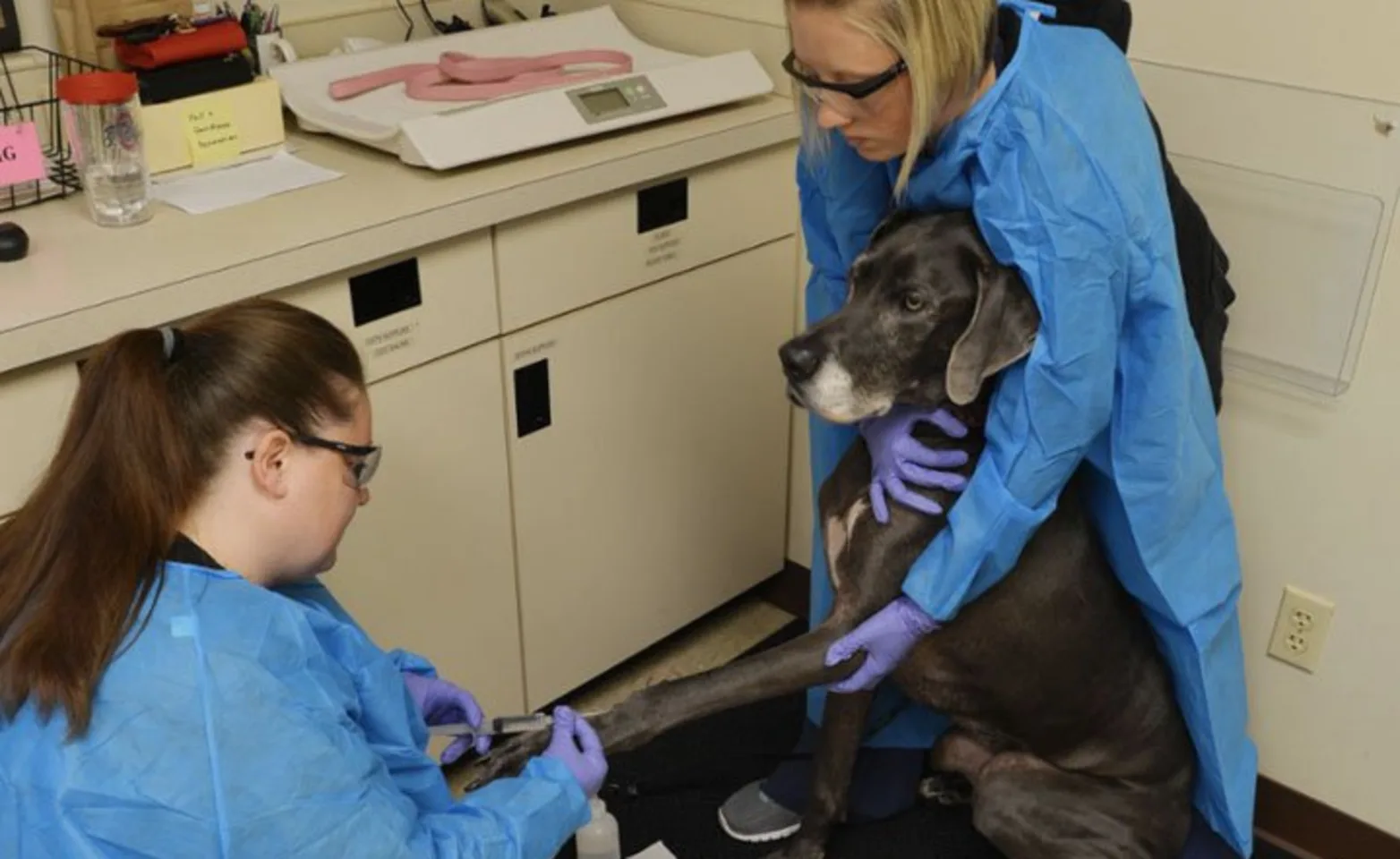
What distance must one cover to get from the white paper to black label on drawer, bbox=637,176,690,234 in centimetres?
44

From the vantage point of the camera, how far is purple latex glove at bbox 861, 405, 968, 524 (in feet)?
5.15

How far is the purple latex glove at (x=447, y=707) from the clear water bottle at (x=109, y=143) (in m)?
0.67

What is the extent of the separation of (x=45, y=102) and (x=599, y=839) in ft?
4.06

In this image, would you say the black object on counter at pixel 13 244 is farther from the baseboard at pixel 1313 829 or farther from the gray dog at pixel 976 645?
the baseboard at pixel 1313 829

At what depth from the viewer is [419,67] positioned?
83.7 inches

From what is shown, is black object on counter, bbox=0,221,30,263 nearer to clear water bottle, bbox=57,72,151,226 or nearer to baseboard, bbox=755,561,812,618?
clear water bottle, bbox=57,72,151,226

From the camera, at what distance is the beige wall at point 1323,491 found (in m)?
1.69

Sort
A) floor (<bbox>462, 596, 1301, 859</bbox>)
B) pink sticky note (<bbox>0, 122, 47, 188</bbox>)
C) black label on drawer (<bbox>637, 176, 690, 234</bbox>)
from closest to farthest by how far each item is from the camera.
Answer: pink sticky note (<bbox>0, 122, 47, 188</bbox>) < black label on drawer (<bbox>637, 176, 690, 234</bbox>) < floor (<bbox>462, 596, 1301, 859</bbox>)

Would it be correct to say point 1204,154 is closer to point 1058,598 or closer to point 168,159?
Result: point 1058,598

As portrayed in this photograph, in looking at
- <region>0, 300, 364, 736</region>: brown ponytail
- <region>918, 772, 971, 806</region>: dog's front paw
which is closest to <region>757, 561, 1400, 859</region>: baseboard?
<region>918, 772, 971, 806</region>: dog's front paw

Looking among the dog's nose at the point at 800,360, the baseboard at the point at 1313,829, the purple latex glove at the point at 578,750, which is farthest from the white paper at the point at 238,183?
the baseboard at the point at 1313,829

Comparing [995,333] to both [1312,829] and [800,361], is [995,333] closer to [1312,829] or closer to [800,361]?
[800,361]

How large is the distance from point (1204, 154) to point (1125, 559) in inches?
21.8

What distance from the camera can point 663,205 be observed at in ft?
6.77
